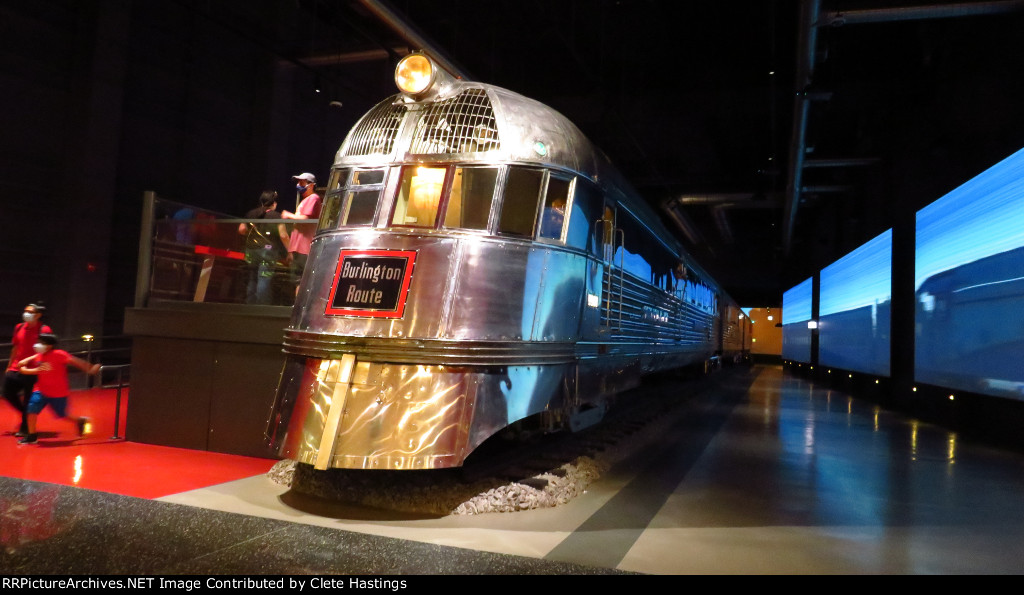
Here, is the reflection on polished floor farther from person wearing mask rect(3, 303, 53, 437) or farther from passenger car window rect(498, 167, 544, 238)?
passenger car window rect(498, 167, 544, 238)

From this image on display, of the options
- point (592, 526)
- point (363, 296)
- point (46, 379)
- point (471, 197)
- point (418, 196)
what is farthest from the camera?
point (46, 379)

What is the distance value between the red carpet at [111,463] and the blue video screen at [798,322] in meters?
23.6

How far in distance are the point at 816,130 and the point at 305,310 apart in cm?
1606

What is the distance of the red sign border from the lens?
16.4 ft

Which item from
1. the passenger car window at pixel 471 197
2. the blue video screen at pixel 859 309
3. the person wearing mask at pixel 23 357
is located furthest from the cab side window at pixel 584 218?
the blue video screen at pixel 859 309

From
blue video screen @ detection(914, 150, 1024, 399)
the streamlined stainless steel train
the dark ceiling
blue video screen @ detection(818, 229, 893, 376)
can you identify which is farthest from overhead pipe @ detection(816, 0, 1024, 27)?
blue video screen @ detection(818, 229, 893, 376)

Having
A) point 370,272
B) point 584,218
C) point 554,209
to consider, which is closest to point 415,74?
point 554,209

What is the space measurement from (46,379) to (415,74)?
5.59 meters

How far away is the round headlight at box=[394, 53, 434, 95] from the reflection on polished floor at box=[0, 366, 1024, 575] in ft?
12.0

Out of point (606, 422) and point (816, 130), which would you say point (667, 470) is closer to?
point (606, 422)

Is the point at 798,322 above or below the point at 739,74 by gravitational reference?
below

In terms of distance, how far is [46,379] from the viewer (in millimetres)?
7309

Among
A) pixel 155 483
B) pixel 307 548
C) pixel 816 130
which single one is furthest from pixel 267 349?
pixel 816 130

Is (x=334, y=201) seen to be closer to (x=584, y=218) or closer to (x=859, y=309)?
(x=584, y=218)
